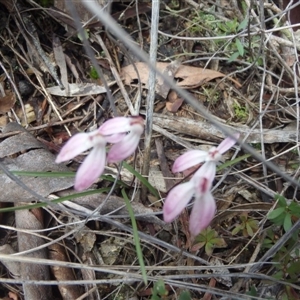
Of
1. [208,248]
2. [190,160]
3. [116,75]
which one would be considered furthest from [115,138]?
[116,75]

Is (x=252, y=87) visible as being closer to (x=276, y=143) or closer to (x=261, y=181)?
(x=276, y=143)

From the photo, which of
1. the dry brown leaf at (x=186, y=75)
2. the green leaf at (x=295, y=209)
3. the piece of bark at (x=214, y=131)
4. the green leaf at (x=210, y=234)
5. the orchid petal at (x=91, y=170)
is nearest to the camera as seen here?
the orchid petal at (x=91, y=170)

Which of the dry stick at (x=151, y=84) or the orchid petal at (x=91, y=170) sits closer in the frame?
the orchid petal at (x=91, y=170)

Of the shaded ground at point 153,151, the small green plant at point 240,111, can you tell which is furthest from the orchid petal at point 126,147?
the small green plant at point 240,111

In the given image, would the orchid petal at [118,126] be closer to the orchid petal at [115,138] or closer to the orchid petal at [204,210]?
the orchid petal at [115,138]

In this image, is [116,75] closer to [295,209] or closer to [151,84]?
[151,84]

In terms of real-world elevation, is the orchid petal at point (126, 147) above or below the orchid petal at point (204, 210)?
above

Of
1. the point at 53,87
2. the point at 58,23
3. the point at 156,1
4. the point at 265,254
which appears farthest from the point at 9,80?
the point at 265,254

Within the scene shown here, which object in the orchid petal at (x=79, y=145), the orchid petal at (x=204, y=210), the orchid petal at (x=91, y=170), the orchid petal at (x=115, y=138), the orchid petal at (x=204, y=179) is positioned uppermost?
the orchid petal at (x=79, y=145)
